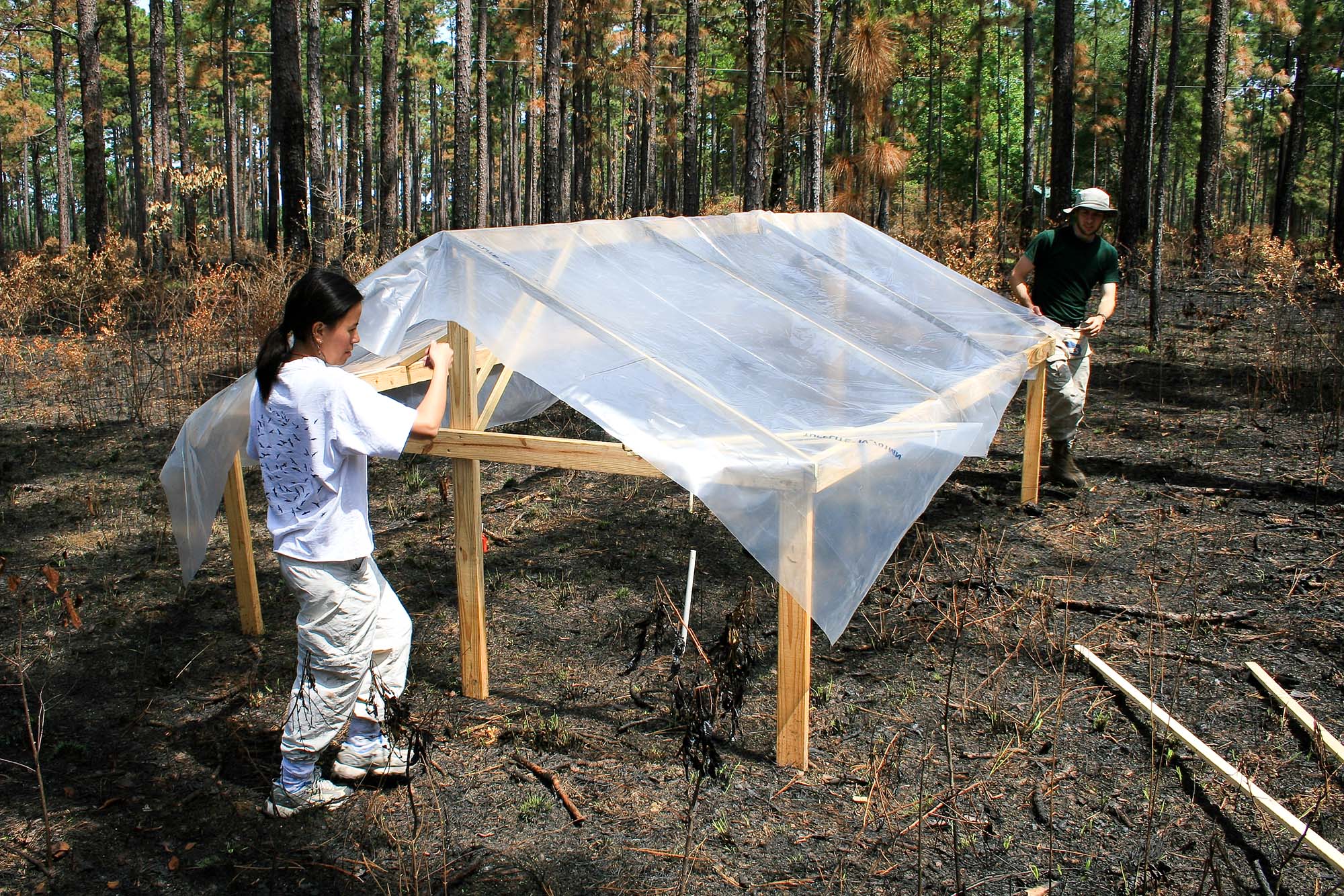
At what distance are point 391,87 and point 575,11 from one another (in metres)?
7.82

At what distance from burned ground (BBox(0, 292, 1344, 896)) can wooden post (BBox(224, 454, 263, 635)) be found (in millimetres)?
100

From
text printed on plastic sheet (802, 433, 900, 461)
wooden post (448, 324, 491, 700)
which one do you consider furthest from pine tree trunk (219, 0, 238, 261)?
text printed on plastic sheet (802, 433, 900, 461)

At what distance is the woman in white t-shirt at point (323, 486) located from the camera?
2.80 m

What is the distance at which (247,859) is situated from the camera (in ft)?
9.36

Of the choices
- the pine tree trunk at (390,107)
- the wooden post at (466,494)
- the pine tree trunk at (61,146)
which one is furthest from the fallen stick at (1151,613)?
the pine tree trunk at (61,146)

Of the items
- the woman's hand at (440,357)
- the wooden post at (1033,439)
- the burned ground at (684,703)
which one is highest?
the woman's hand at (440,357)

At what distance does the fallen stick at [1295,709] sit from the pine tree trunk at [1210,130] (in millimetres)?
12852

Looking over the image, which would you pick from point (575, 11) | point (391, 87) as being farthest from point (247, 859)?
point (575, 11)

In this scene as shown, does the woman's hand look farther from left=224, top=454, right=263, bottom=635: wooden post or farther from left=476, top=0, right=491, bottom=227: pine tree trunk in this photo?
left=476, top=0, right=491, bottom=227: pine tree trunk

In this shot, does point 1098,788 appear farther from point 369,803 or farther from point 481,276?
point 481,276

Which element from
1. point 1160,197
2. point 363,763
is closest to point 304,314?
point 363,763

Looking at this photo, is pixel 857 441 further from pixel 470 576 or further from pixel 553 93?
pixel 553 93

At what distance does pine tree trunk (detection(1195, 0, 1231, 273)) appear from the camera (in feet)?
46.5

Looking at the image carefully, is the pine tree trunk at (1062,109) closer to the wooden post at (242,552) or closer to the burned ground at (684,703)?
the burned ground at (684,703)
